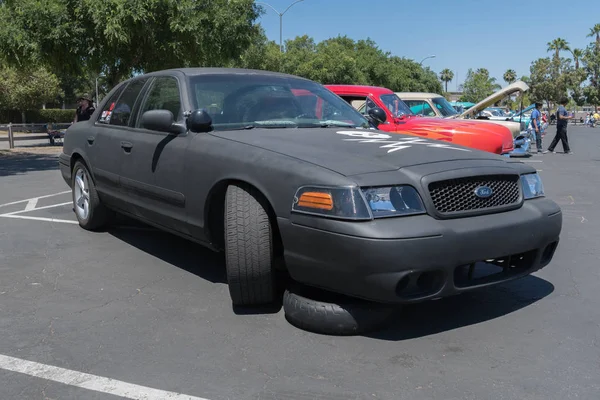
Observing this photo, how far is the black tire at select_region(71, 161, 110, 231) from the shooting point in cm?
591

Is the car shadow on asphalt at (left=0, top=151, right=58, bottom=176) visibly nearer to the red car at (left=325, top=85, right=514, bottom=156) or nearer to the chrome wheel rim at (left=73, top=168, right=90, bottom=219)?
the chrome wheel rim at (left=73, top=168, right=90, bottom=219)

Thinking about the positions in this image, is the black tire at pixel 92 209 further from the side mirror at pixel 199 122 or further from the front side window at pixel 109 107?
the side mirror at pixel 199 122

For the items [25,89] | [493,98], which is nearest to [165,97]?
[493,98]

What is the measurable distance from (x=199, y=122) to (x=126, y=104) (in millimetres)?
1617

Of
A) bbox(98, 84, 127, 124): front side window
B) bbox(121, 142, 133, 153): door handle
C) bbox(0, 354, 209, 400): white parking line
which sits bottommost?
bbox(0, 354, 209, 400): white parking line

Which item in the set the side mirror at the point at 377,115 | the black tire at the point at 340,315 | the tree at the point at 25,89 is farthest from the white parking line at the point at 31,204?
the tree at the point at 25,89

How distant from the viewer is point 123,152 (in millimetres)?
5160

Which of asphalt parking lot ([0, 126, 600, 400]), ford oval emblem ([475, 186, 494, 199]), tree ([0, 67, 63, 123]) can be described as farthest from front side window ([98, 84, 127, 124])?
tree ([0, 67, 63, 123])

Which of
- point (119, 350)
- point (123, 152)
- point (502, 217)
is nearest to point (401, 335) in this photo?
point (502, 217)

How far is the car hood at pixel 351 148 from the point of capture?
11.4ft

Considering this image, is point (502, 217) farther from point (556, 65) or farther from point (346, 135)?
point (556, 65)

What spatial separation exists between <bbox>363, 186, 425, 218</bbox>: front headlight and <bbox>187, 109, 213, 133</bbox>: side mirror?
156 centimetres

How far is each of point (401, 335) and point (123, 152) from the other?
299 cm

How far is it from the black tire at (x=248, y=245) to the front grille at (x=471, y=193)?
3.44ft
